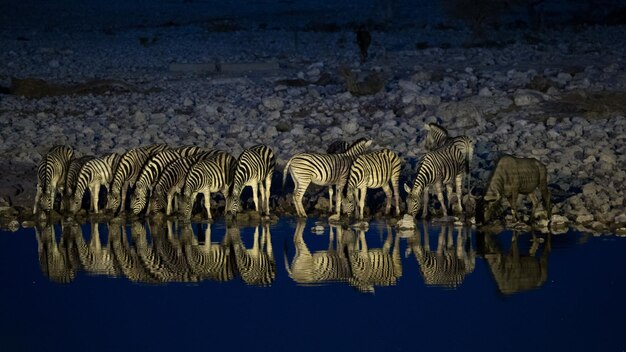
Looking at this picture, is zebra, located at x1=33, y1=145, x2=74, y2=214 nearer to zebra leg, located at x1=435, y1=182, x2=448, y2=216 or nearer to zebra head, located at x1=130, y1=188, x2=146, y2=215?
zebra head, located at x1=130, y1=188, x2=146, y2=215

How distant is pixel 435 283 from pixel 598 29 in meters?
25.2

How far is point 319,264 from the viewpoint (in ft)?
43.8

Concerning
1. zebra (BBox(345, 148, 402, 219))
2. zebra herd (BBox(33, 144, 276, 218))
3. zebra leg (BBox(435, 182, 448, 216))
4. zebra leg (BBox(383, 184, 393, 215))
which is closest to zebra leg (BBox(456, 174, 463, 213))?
zebra leg (BBox(435, 182, 448, 216))

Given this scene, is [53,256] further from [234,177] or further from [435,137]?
[435,137]

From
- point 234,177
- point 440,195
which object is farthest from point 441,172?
point 234,177

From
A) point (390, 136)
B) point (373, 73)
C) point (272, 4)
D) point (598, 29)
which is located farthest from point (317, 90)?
point (272, 4)

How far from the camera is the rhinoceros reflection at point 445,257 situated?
12.7 meters

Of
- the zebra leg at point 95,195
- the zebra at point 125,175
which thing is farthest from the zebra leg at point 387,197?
the zebra leg at point 95,195

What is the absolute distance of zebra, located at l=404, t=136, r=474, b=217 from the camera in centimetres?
1500

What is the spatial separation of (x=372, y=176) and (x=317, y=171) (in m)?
0.63

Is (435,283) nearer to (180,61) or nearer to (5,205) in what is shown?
(5,205)

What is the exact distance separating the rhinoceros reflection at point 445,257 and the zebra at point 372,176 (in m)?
0.77

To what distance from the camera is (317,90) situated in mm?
23062

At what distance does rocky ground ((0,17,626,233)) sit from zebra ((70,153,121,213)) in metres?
0.87
